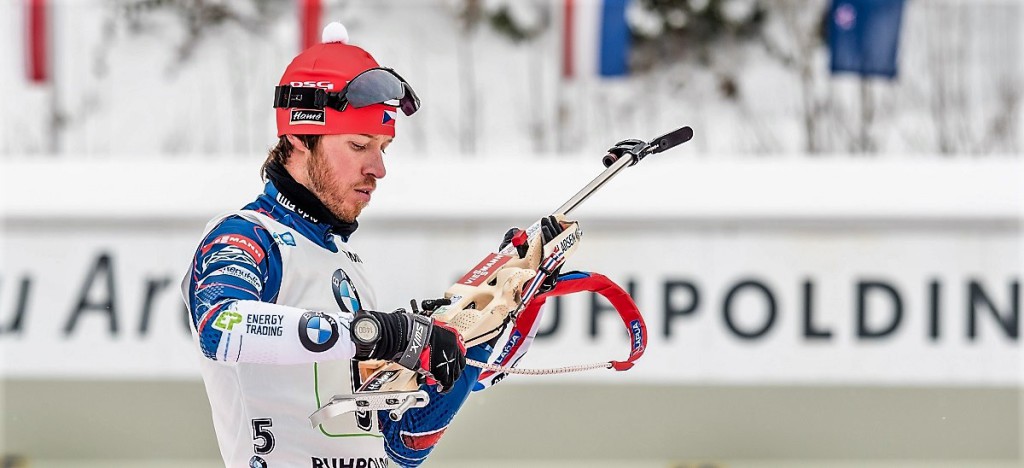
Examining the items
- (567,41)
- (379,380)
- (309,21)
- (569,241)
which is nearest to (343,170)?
(379,380)

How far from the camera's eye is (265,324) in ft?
6.69

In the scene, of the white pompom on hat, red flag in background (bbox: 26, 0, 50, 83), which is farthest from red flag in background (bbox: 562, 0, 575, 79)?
the white pompom on hat

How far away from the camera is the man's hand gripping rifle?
89.7 inches

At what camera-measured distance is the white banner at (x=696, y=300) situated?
567 centimetres

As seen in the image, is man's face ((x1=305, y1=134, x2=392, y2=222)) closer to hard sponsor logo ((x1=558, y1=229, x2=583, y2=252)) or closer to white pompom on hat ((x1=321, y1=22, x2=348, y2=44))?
white pompom on hat ((x1=321, y1=22, x2=348, y2=44))

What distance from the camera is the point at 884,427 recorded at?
566 centimetres

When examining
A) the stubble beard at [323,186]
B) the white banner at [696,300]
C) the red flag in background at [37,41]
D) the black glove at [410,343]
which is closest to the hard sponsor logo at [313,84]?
the stubble beard at [323,186]

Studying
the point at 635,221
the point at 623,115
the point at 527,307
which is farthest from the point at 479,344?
the point at 623,115

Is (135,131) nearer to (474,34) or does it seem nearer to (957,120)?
(474,34)

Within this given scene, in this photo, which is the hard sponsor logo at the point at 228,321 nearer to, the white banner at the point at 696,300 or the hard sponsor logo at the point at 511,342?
the hard sponsor logo at the point at 511,342

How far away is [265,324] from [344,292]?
15.8 inches

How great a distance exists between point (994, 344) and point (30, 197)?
4373mm

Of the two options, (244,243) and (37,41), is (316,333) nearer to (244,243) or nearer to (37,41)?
(244,243)

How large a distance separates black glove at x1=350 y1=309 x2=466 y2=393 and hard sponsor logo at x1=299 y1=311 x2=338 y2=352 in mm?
33
